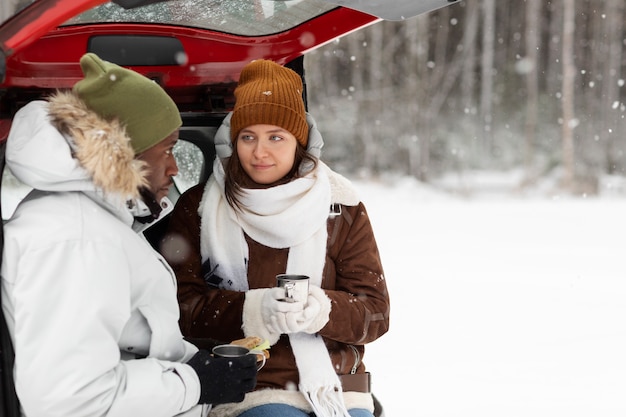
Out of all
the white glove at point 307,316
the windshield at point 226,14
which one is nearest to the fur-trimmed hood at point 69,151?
the white glove at point 307,316

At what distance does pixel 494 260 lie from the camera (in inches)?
386

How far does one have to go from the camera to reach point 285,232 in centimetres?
251

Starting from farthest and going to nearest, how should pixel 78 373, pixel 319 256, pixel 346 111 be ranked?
pixel 346 111
pixel 319 256
pixel 78 373

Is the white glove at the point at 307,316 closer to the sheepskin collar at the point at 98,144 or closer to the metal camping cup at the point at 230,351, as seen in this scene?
the metal camping cup at the point at 230,351

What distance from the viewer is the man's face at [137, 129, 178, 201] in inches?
Result: 74.2

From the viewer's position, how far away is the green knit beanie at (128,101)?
1.78 m

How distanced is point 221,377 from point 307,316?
52 centimetres

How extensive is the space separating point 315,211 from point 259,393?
2.12 ft

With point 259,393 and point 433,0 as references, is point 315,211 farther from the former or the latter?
point 433,0

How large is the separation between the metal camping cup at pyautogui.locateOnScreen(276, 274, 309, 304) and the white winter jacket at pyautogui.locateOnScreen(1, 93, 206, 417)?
19.2 inches

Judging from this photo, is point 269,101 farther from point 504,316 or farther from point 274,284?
point 504,316

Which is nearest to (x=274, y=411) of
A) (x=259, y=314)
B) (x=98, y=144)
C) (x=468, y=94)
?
(x=259, y=314)

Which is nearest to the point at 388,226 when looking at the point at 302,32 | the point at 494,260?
the point at 494,260

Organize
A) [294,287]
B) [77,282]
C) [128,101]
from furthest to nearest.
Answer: [294,287] < [128,101] < [77,282]
